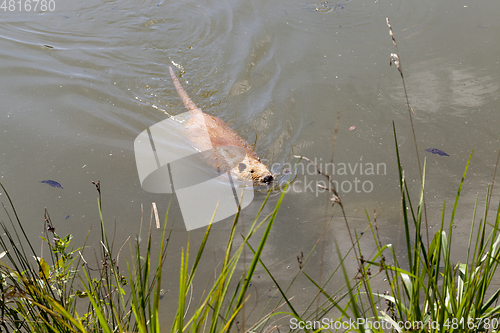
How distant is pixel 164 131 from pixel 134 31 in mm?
2190

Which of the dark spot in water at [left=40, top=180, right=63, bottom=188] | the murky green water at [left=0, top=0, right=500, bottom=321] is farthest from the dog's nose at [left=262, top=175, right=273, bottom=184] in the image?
the dark spot in water at [left=40, top=180, right=63, bottom=188]

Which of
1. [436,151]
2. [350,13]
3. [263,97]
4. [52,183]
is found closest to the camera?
[52,183]

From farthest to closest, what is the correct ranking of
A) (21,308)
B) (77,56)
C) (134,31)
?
1. (134,31)
2. (77,56)
3. (21,308)

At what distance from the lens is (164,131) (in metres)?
Answer: 3.95

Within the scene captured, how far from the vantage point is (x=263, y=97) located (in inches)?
175

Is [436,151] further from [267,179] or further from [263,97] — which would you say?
[263,97]

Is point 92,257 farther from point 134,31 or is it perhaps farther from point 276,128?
point 134,31

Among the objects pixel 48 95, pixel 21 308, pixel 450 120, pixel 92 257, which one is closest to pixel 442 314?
pixel 21 308

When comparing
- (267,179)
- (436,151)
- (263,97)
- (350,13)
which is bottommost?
(267,179)

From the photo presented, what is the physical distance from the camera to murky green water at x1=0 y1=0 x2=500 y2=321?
2949 mm

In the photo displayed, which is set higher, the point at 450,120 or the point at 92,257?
the point at 450,120

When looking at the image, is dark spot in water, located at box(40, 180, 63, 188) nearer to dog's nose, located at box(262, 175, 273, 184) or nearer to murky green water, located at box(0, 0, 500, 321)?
murky green water, located at box(0, 0, 500, 321)

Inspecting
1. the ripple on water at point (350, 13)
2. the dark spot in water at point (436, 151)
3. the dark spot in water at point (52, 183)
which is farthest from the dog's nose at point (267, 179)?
the ripple on water at point (350, 13)

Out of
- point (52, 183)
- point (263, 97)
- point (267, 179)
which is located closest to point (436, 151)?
point (267, 179)
